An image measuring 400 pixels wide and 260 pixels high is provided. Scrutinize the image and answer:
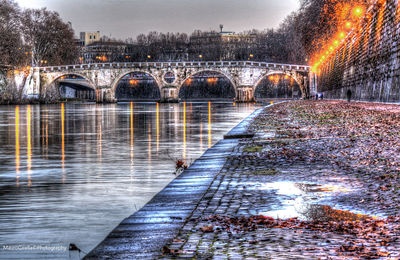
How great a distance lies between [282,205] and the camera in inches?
202

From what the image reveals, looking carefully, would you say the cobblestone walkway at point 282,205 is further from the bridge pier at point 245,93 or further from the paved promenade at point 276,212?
the bridge pier at point 245,93

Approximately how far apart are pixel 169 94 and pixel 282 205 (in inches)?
2961

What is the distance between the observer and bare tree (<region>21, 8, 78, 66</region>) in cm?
7450

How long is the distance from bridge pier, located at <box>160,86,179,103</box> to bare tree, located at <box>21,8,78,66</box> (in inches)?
538

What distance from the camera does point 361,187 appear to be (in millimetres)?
5840

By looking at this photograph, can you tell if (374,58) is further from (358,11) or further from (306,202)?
(306,202)

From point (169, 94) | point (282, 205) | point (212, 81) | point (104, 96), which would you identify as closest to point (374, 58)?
point (282, 205)

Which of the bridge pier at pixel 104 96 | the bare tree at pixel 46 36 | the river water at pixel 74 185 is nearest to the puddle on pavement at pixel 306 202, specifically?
the river water at pixel 74 185

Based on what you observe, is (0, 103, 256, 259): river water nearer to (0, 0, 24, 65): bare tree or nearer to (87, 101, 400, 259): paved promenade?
(87, 101, 400, 259): paved promenade

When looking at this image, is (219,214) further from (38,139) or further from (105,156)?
(38,139)

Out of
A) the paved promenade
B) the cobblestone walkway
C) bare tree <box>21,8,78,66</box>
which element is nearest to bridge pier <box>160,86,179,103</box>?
bare tree <box>21,8,78,66</box>

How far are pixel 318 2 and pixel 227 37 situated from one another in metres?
128

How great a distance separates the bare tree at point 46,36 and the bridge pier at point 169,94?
13677 millimetres

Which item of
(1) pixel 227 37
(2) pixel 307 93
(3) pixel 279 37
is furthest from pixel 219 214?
(1) pixel 227 37
